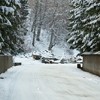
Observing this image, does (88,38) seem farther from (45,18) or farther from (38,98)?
(45,18)

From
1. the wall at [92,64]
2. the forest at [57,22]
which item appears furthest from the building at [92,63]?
the forest at [57,22]

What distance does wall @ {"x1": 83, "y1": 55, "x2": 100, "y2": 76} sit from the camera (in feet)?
65.9

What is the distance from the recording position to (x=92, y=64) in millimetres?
22047

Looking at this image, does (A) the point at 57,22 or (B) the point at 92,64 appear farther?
(A) the point at 57,22

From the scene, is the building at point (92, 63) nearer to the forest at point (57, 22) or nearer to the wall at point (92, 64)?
the wall at point (92, 64)

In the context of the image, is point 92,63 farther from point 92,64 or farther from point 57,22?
point 57,22

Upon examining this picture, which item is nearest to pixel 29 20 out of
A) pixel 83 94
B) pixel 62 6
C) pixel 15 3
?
pixel 62 6

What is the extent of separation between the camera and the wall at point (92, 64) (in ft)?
65.9

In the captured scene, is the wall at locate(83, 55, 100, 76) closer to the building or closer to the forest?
the building

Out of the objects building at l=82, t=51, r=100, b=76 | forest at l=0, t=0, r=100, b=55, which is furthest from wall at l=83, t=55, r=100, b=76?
forest at l=0, t=0, r=100, b=55

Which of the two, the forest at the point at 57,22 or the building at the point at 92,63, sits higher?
the forest at the point at 57,22

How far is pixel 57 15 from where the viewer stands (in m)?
61.3

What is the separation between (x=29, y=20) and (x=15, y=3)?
51.6 meters

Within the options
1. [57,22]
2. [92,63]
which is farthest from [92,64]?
[57,22]
